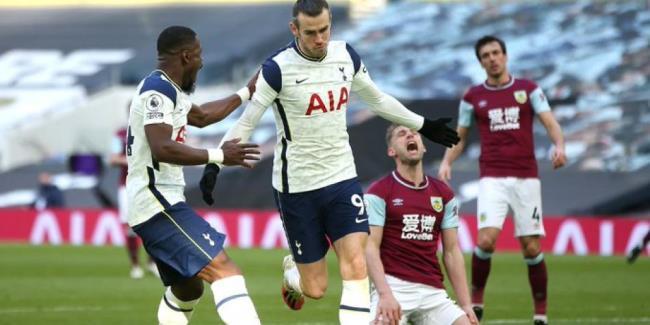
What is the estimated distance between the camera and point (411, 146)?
9.41 m

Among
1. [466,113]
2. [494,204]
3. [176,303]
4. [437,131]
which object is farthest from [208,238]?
[466,113]

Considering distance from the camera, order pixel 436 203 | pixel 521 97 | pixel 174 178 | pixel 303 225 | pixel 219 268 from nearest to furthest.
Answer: pixel 219 268 → pixel 174 178 → pixel 303 225 → pixel 436 203 → pixel 521 97

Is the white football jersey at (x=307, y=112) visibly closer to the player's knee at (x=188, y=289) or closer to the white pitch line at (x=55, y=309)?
the player's knee at (x=188, y=289)

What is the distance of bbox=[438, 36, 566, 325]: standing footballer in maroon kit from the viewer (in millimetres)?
12055

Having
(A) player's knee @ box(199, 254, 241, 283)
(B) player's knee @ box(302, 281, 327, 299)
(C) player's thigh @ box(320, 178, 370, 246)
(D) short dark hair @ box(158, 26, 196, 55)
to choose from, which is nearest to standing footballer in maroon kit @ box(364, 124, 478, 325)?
(C) player's thigh @ box(320, 178, 370, 246)

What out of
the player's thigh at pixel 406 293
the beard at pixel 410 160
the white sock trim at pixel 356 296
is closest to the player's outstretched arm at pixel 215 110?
the beard at pixel 410 160

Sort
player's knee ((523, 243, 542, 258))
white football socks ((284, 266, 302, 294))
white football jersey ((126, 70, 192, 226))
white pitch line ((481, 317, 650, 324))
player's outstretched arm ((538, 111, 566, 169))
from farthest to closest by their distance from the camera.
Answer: player's knee ((523, 243, 542, 258)), player's outstretched arm ((538, 111, 566, 169)), white pitch line ((481, 317, 650, 324)), white football socks ((284, 266, 302, 294)), white football jersey ((126, 70, 192, 226))

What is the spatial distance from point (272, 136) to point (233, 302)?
2253 cm

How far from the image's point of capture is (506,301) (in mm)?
14148

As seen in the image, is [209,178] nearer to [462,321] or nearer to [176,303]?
[176,303]

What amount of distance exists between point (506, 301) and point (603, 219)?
30.0 feet

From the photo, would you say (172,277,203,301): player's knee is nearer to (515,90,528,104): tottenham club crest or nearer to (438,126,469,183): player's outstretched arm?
(438,126,469,183): player's outstretched arm

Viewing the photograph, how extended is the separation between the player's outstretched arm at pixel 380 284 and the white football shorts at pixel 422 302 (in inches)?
8.6

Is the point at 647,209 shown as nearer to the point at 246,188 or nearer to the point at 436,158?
the point at 436,158
